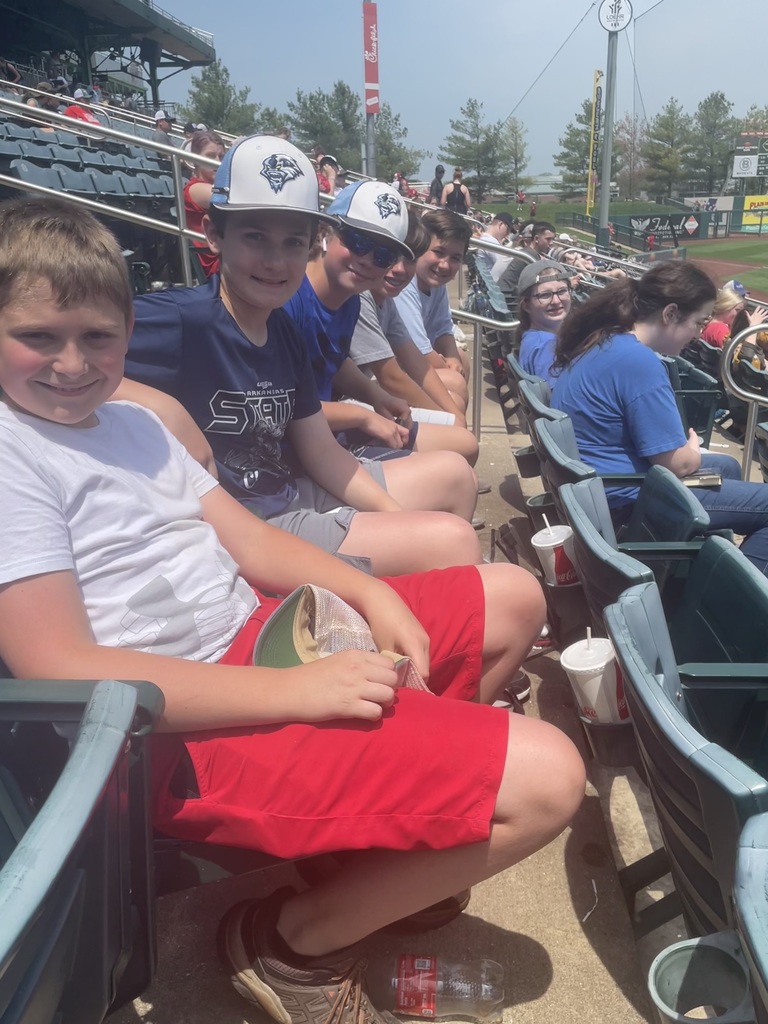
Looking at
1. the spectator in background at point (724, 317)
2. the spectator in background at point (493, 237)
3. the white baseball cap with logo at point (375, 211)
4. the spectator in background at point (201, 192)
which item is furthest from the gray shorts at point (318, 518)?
the spectator in background at point (493, 237)

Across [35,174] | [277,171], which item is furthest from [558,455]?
[35,174]

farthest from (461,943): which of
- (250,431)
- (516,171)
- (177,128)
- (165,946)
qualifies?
(516,171)

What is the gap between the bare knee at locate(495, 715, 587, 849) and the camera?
1.22 m

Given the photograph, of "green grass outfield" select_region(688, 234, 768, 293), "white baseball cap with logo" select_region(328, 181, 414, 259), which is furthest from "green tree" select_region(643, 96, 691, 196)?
"white baseball cap with logo" select_region(328, 181, 414, 259)

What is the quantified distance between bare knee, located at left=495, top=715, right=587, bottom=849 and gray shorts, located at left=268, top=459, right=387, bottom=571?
748 mm

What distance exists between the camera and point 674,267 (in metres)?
3.11

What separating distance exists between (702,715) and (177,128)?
70.6 ft

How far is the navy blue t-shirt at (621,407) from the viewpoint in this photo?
110 inches

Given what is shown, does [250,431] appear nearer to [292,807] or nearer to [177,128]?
[292,807]

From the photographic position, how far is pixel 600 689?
172 cm

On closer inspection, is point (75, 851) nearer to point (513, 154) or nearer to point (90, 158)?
point (90, 158)

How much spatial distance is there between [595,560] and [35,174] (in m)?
8.27

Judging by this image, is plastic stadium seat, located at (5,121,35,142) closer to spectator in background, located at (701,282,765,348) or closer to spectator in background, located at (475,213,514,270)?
spectator in background, located at (475,213,514,270)

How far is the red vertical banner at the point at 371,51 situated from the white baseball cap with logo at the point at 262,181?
58.9ft
